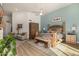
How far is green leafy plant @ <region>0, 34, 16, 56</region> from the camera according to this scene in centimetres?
241

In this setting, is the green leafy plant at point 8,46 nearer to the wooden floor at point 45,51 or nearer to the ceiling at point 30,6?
the wooden floor at point 45,51

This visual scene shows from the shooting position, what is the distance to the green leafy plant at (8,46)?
7.91 ft

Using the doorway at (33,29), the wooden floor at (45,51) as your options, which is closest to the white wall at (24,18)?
the doorway at (33,29)

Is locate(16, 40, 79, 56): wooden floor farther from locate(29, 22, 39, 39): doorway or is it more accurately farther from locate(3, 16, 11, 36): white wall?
locate(3, 16, 11, 36): white wall

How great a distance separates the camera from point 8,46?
2.43 m

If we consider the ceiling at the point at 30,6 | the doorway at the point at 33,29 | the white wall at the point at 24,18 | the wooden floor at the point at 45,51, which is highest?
the ceiling at the point at 30,6

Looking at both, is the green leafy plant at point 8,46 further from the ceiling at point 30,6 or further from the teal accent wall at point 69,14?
the teal accent wall at point 69,14

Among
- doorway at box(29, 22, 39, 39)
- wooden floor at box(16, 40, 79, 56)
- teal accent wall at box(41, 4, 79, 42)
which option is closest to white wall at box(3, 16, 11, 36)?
wooden floor at box(16, 40, 79, 56)

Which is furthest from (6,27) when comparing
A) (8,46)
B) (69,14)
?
(69,14)

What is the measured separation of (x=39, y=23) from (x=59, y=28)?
14.4 inches

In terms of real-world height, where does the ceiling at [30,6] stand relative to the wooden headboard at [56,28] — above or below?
above

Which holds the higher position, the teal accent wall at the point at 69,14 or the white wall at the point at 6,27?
the teal accent wall at the point at 69,14

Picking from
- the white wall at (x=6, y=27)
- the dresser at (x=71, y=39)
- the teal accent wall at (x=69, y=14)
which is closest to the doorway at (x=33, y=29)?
the teal accent wall at (x=69, y=14)

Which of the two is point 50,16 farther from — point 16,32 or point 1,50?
point 1,50
